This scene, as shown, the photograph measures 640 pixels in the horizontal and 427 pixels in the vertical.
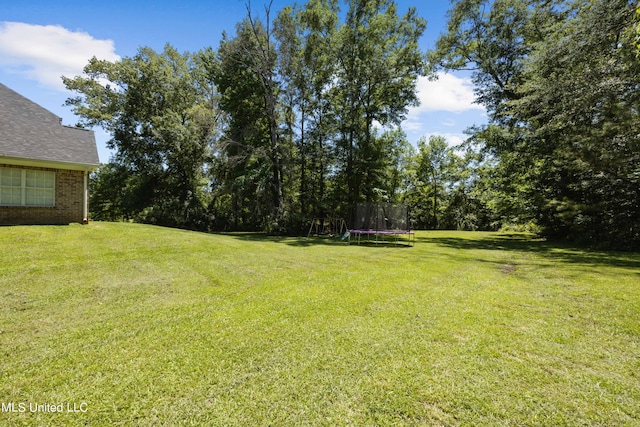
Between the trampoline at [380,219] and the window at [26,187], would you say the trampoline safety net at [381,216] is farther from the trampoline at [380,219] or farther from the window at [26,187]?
the window at [26,187]

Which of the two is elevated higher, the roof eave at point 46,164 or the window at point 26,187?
the roof eave at point 46,164

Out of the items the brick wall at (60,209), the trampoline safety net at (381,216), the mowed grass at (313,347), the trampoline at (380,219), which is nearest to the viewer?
the mowed grass at (313,347)

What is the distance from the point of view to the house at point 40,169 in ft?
31.6

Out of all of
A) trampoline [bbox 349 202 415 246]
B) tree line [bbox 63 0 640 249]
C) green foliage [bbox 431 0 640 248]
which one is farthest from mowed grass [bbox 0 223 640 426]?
trampoline [bbox 349 202 415 246]

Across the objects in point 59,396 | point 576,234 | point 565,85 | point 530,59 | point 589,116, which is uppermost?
point 530,59

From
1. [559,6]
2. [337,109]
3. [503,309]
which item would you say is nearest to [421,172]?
[337,109]

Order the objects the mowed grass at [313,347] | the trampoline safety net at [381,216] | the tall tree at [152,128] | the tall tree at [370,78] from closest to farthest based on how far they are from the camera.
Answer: the mowed grass at [313,347] < the trampoline safety net at [381,216] < the tall tree at [370,78] < the tall tree at [152,128]

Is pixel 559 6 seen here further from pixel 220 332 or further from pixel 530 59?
pixel 220 332

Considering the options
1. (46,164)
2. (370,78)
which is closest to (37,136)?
(46,164)

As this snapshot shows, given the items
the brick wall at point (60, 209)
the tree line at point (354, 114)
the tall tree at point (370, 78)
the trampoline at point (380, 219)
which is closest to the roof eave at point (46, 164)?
the brick wall at point (60, 209)

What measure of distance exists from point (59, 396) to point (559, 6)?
74.1 ft

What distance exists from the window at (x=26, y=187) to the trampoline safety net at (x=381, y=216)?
13.3 metres

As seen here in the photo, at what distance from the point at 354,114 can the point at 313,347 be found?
58.7ft

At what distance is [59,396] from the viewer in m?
2.29
